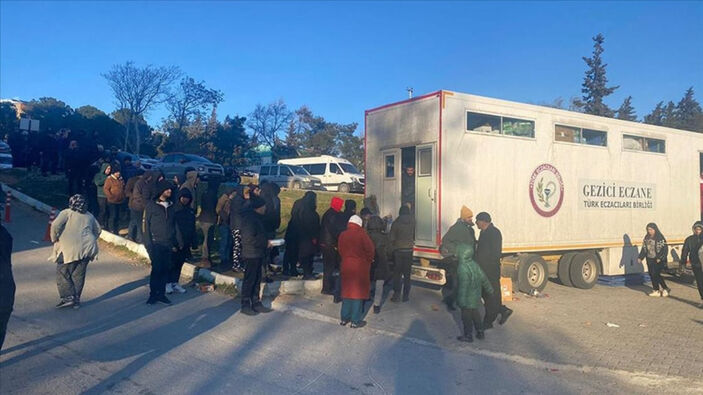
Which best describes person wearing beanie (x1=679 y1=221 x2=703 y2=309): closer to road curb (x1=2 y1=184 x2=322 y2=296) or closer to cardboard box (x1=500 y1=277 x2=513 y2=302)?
cardboard box (x1=500 y1=277 x2=513 y2=302)

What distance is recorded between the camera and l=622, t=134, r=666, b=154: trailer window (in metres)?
12.1

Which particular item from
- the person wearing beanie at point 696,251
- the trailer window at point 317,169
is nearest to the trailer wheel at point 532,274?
the person wearing beanie at point 696,251

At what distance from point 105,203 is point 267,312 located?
19.9 ft

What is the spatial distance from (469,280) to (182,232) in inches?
182

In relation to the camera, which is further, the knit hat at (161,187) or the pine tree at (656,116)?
the pine tree at (656,116)

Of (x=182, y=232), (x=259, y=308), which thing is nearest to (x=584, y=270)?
(x=259, y=308)

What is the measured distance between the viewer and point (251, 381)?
206 inches

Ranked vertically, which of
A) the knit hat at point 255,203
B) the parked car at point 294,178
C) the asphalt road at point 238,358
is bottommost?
the asphalt road at point 238,358

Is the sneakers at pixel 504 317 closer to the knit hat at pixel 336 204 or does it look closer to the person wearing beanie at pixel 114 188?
the knit hat at pixel 336 204

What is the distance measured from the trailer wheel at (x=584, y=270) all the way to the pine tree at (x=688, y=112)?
58.8 metres

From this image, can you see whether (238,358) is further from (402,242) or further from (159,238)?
(402,242)

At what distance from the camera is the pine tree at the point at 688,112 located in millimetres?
60656

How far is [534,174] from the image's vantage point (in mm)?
10383

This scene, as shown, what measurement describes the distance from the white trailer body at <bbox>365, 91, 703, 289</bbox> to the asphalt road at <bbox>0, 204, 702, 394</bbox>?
2.89 metres
